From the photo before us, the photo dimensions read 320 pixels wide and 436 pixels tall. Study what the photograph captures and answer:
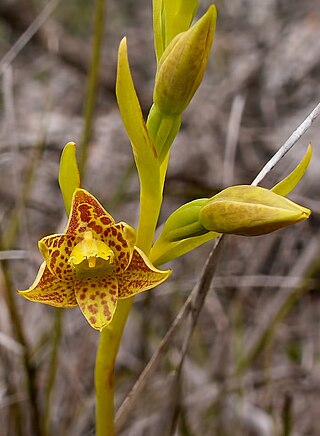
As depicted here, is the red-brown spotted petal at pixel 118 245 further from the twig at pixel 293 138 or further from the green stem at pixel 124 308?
the twig at pixel 293 138

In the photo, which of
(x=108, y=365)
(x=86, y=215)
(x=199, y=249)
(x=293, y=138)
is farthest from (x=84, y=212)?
(x=199, y=249)

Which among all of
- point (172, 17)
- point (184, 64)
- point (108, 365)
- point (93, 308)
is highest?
point (172, 17)

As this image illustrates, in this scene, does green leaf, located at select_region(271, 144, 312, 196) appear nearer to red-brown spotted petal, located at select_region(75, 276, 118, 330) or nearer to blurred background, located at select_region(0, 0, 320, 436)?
red-brown spotted petal, located at select_region(75, 276, 118, 330)

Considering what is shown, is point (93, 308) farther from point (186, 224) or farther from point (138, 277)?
point (186, 224)

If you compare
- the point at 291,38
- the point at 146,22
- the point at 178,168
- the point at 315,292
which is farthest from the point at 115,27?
the point at 315,292

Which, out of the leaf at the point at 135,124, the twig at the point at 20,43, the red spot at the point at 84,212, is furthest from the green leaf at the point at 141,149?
the twig at the point at 20,43
